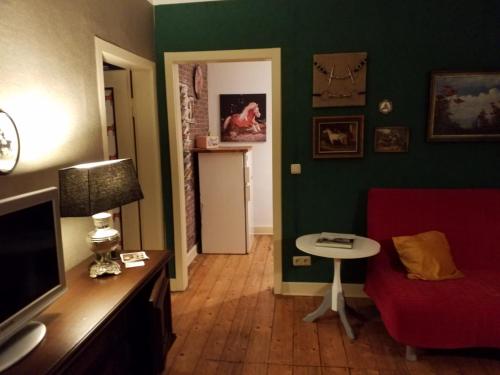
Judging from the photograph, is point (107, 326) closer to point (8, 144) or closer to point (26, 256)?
point (26, 256)

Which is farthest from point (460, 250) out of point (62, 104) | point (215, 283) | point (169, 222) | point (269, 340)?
point (62, 104)

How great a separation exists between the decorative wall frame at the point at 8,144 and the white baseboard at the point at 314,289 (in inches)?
93.4

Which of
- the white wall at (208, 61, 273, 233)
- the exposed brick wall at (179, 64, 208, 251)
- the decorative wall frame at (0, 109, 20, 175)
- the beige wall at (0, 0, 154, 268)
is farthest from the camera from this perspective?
the white wall at (208, 61, 273, 233)

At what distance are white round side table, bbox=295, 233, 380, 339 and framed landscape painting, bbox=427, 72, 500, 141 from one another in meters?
1.03

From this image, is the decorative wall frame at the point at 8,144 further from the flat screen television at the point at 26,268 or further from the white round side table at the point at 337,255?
the white round side table at the point at 337,255

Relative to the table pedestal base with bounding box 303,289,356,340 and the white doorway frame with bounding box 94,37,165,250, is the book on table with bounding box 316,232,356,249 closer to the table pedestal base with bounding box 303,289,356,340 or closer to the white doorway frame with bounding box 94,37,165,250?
the table pedestal base with bounding box 303,289,356,340

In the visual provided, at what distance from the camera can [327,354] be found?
2510mm

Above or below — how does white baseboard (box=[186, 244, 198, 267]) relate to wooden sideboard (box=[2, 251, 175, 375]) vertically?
below

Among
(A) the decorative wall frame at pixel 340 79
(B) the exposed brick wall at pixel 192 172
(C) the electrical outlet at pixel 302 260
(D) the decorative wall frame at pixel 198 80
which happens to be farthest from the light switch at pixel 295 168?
(D) the decorative wall frame at pixel 198 80

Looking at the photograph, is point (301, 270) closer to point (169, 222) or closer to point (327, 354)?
point (327, 354)

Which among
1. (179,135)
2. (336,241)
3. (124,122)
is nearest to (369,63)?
(336,241)

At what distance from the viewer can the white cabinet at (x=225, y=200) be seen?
4309 mm

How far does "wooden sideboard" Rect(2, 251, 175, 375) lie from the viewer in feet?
4.30

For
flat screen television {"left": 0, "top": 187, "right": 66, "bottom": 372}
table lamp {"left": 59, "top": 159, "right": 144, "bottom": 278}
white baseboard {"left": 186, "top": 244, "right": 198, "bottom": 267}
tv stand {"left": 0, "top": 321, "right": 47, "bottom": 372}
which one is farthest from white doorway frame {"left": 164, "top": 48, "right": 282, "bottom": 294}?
tv stand {"left": 0, "top": 321, "right": 47, "bottom": 372}
